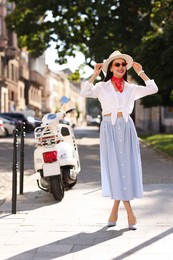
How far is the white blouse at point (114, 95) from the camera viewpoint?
5.80 meters

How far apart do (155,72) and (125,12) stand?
918 cm

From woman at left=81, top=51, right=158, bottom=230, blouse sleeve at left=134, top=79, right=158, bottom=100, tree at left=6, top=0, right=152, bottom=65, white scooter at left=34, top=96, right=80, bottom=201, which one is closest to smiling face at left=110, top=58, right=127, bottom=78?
woman at left=81, top=51, right=158, bottom=230

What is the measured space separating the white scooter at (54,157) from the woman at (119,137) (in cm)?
167

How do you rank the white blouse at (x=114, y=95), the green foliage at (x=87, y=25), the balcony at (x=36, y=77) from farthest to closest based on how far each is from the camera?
1. the balcony at (x=36, y=77)
2. the green foliage at (x=87, y=25)
3. the white blouse at (x=114, y=95)

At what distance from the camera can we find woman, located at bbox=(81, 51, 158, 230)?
580cm

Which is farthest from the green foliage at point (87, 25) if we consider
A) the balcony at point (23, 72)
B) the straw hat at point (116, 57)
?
the balcony at point (23, 72)

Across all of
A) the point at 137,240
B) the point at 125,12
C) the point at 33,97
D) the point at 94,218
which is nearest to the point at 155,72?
the point at 125,12

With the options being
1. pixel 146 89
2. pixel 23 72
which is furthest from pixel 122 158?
pixel 23 72

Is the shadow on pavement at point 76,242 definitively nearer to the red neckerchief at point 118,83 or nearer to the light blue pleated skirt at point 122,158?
the light blue pleated skirt at point 122,158

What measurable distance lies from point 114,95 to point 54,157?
2026 millimetres

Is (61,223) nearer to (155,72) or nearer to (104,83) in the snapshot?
(104,83)

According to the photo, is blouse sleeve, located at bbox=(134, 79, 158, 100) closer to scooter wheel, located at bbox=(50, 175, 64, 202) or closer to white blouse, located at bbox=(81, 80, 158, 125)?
white blouse, located at bbox=(81, 80, 158, 125)

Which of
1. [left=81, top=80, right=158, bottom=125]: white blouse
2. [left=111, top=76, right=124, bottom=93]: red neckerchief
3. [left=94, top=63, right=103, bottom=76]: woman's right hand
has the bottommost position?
[left=81, top=80, right=158, bottom=125]: white blouse

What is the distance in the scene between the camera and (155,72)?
1709 centimetres
